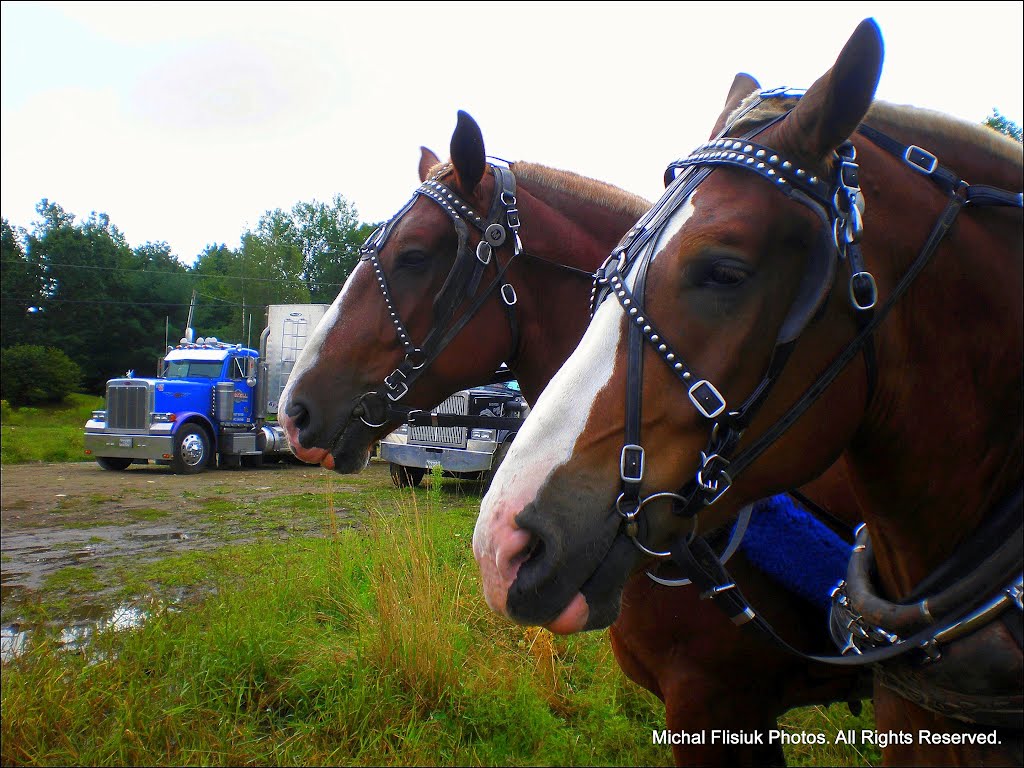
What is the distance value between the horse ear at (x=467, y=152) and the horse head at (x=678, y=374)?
1422mm

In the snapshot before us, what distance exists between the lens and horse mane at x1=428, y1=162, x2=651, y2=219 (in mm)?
2652

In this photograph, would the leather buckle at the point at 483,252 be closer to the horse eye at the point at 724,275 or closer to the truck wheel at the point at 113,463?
the horse eye at the point at 724,275

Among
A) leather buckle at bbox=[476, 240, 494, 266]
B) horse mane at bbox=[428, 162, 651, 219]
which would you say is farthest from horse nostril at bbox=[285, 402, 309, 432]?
horse mane at bbox=[428, 162, 651, 219]

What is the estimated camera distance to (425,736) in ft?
10.7

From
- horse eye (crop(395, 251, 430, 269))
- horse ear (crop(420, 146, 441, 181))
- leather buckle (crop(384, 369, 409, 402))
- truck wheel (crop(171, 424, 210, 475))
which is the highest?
horse ear (crop(420, 146, 441, 181))

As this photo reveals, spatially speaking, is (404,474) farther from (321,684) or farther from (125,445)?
(321,684)

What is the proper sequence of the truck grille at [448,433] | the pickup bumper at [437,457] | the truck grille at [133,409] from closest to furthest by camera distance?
1. the truck grille at [133,409]
2. the pickup bumper at [437,457]
3. the truck grille at [448,433]

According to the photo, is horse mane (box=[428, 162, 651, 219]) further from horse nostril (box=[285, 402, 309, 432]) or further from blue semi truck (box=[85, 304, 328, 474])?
blue semi truck (box=[85, 304, 328, 474])

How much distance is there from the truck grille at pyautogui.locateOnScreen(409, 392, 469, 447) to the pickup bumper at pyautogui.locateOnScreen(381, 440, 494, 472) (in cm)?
17

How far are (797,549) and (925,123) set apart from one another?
1.12 m

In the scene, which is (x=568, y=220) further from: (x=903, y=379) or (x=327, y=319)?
(x=903, y=379)

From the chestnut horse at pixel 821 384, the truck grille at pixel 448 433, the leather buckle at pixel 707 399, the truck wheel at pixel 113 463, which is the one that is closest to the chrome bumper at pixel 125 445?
the truck wheel at pixel 113 463

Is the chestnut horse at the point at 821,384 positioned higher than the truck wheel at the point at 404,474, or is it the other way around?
the chestnut horse at the point at 821,384

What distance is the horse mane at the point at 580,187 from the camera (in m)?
2.65
